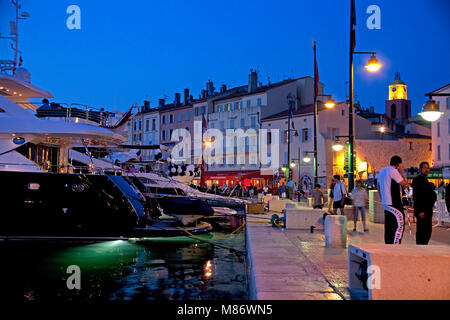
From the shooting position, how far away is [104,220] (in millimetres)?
13258

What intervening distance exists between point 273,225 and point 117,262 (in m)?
5.36

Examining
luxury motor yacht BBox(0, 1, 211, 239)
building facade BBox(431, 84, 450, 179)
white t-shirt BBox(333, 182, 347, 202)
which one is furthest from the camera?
building facade BBox(431, 84, 450, 179)

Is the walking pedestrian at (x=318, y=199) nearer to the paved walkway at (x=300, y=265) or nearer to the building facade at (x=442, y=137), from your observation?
the paved walkway at (x=300, y=265)

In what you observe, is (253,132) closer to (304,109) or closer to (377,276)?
(304,109)

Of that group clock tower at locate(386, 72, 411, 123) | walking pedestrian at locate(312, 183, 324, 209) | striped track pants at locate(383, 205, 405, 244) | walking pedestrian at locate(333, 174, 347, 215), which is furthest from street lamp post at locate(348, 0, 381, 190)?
clock tower at locate(386, 72, 411, 123)

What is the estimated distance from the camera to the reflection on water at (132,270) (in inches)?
321

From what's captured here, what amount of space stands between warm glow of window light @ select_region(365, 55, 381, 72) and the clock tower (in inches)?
2998

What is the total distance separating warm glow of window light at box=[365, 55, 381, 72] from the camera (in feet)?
44.4

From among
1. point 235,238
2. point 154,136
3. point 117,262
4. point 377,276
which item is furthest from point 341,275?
point 154,136

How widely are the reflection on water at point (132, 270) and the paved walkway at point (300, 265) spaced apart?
0.86 metres

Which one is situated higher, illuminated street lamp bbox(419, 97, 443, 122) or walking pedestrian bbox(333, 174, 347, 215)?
illuminated street lamp bbox(419, 97, 443, 122)

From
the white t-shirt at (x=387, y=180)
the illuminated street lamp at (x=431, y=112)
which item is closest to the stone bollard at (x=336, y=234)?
the white t-shirt at (x=387, y=180)

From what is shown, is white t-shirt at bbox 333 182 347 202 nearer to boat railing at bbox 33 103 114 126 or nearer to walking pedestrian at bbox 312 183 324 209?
walking pedestrian at bbox 312 183 324 209

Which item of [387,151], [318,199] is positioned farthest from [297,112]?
[318,199]
